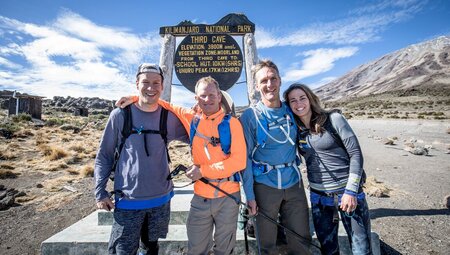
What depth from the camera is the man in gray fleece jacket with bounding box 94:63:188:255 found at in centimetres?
227

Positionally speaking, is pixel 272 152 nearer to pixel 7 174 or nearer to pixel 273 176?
pixel 273 176

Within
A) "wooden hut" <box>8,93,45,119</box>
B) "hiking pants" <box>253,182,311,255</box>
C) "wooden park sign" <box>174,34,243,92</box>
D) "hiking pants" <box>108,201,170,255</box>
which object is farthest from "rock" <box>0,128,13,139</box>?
"hiking pants" <box>253,182,311,255</box>

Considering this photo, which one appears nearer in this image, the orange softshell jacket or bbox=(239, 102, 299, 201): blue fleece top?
the orange softshell jacket

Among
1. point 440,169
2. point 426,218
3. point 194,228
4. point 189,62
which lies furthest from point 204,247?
point 440,169

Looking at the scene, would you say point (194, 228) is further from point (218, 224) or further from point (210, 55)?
point (210, 55)

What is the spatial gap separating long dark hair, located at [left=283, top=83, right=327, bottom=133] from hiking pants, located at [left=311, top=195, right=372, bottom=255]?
79cm

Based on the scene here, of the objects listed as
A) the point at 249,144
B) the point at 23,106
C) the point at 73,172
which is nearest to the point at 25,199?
the point at 73,172

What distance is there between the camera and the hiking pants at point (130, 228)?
2238 millimetres

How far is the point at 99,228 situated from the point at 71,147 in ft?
35.3

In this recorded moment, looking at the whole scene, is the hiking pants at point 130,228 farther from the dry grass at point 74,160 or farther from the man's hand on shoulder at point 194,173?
the dry grass at point 74,160

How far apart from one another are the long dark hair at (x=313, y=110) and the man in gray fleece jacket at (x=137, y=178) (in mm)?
1491

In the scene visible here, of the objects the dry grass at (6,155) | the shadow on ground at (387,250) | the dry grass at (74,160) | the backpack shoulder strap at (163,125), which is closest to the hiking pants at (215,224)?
the backpack shoulder strap at (163,125)

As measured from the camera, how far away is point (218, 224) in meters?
2.33

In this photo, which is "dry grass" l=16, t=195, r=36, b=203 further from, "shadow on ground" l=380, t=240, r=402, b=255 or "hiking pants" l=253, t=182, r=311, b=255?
"shadow on ground" l=380, t=240, r=402, b=255
